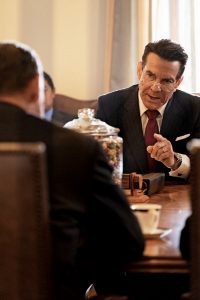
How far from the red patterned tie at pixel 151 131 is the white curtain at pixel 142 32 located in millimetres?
A: 1381

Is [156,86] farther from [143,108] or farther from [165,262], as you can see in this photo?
[165,262]

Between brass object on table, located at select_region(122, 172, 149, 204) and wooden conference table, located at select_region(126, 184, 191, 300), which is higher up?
brass object on table, located at select_region(122, 172, 149, 204)

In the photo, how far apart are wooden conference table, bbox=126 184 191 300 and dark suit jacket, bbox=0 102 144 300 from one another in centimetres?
5

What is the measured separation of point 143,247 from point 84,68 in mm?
3256

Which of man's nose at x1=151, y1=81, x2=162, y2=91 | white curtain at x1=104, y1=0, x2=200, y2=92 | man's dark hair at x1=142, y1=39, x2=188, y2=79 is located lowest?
man's nose at x1=151, y1=81, x2=162, y2=91

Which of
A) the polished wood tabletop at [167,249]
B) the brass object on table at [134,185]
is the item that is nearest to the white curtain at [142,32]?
the brass object on table at [134,185]

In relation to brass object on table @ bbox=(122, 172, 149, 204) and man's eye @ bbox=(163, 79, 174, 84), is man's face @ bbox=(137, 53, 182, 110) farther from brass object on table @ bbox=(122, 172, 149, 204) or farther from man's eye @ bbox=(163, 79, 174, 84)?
brass object on table @ bbox=(122, 172, 149, 204)

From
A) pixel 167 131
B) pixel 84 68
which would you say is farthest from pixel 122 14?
pixel 167 131

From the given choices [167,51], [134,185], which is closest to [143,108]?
[167,51]

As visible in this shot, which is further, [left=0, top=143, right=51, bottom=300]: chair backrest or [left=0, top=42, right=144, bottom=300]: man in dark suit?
[left=0, top=42, right=144, bottom=300]: man in dark suit

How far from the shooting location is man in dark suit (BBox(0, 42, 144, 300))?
1487mm

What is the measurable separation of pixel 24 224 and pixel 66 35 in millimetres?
3479

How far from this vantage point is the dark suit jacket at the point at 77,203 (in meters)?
1.49

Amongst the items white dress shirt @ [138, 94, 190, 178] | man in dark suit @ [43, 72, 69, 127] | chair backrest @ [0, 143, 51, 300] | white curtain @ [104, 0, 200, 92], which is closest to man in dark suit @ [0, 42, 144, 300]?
chair backrest @ [0, 143, 51, 300]
